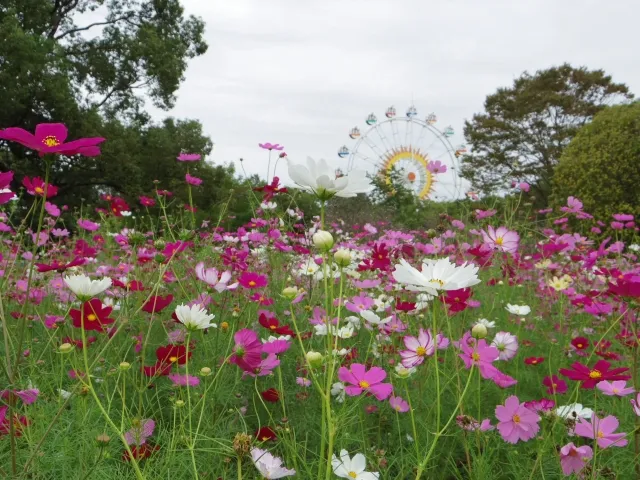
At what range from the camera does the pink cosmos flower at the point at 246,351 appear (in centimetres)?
112

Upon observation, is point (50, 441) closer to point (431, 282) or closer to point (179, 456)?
point (179, 456)

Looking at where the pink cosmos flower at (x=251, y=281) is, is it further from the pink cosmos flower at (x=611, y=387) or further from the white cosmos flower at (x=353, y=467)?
the pink cosmos flower at (x=611, y=387)

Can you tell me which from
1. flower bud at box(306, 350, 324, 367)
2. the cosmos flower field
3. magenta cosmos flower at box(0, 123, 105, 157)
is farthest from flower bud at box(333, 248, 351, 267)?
magenta cosmos flower at box(0, 123, 105, 157)

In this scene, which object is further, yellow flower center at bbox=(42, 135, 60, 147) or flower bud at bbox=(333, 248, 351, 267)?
yellow flower center at bbox=(42, 135, 60, 147)

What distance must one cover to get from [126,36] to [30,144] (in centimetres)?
1152

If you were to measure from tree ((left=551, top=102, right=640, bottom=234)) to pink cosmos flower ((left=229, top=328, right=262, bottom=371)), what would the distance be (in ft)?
25.0

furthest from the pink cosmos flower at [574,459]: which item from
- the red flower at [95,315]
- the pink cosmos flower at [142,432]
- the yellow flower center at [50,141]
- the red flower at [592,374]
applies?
the yellow flower center at [50,141]

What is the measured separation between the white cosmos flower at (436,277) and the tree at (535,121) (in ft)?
43.1

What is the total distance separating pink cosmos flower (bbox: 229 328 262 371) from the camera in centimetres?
112

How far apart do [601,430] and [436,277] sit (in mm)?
504

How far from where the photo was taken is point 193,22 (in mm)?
11539

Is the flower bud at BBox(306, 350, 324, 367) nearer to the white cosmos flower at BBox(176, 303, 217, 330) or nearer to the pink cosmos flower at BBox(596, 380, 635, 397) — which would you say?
the white cosmos flower at BBox(176, 303, 217, 330)

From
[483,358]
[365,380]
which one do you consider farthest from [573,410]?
[365,380]

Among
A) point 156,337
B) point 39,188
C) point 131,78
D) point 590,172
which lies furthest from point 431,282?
point 131,78
